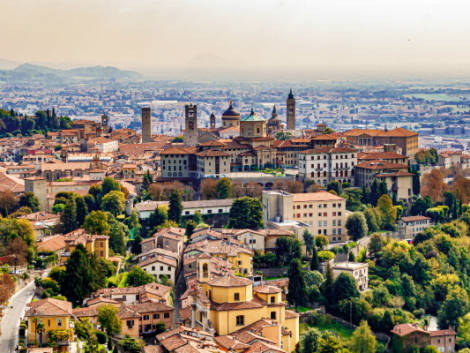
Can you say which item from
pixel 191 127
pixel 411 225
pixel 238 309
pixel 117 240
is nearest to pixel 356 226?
pixel 411 225

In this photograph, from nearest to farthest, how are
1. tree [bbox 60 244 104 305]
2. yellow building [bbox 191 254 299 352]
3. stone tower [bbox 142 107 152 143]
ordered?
1. yellow building [bbox 191 254 299 352]
2. tree [bbox 60 244 104 305]
3. stone tower [bbox 142 107 152 143]

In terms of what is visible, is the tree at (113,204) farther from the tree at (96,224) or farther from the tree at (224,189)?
the tree at (224,189)

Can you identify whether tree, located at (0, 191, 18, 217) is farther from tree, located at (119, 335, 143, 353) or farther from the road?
tree, located at (119, 335, 143, 353)

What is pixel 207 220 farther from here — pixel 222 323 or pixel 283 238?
pixel 222 323

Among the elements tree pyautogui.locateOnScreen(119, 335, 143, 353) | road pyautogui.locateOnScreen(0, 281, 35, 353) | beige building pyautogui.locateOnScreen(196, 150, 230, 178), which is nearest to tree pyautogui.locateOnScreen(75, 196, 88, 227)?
road pyautogui.locateOnScreen(0, 281, 35, 353)

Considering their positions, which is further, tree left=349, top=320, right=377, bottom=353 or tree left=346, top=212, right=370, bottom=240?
tree left=346, top=212, right=370, bottom=240

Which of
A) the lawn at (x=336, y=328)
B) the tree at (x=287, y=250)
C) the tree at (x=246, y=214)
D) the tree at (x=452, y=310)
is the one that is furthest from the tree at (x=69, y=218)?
the tree at (x=452, y=310)

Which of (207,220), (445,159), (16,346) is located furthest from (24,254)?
(445,159)
